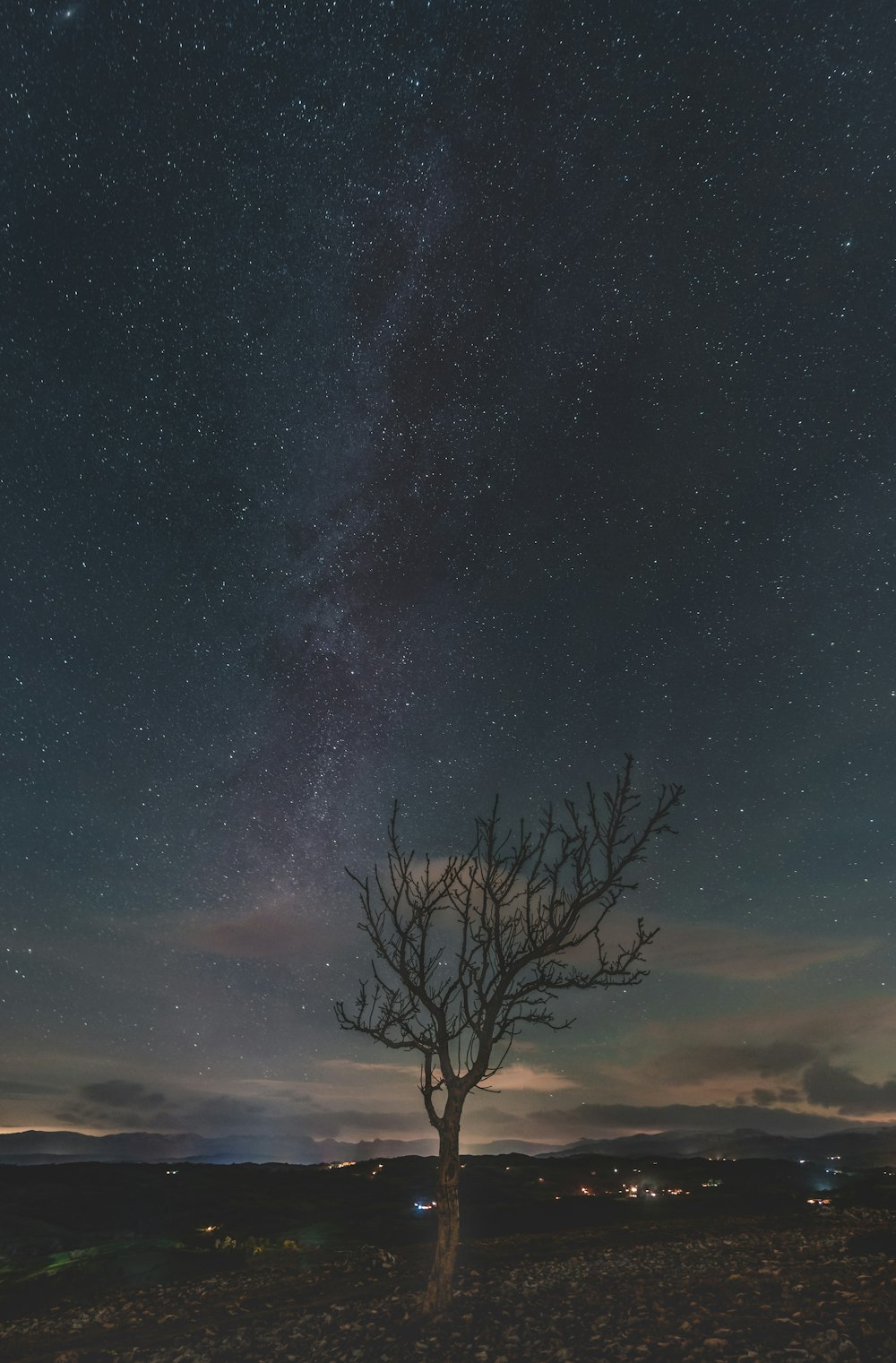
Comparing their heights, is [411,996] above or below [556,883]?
below

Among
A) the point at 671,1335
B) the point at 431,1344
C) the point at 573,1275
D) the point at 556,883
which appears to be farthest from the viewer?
the point at 573,1275

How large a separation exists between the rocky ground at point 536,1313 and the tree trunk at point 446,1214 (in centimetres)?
47

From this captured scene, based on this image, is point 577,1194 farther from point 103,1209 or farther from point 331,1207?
point 103,1209

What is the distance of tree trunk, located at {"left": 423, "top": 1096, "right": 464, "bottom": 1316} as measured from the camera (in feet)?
54.9

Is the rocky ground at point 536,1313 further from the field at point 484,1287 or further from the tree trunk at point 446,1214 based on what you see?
the tree trunk at point 446,1214

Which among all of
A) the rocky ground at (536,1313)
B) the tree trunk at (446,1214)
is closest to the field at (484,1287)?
the rocky ground at (536,1313)

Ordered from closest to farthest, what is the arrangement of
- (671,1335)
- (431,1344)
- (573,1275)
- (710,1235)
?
(671,1335) → (431,1344) → (573,1275) → (710,1235)

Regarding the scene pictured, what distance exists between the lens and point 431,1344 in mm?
14930

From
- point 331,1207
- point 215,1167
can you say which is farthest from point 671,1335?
point 215,1167

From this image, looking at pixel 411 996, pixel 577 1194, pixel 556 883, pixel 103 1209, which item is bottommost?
pixel 577 1194

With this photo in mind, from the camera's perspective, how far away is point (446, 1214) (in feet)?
55.5

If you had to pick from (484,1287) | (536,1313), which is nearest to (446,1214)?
(536,1313)

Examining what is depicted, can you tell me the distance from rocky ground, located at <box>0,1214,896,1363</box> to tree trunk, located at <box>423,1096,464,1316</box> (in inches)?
18.4

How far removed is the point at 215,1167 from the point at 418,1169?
838 inches
